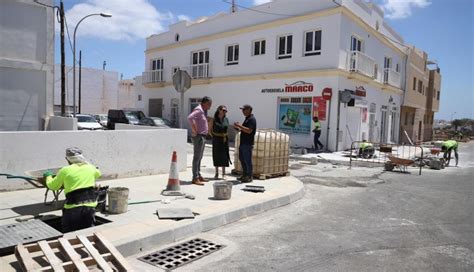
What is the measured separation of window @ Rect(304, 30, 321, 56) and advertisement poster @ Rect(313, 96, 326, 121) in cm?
248

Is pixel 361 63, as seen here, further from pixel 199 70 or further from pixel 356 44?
pixel 199 70

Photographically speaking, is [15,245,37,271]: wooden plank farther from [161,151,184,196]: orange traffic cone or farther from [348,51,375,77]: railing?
[348,51,375,77]: railing

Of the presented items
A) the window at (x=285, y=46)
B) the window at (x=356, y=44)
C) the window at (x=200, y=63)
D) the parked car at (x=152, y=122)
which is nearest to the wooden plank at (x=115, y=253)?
the window at (x=285, y=46)

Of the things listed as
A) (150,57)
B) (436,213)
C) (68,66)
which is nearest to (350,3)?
(436,213)

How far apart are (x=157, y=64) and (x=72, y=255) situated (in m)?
29.8

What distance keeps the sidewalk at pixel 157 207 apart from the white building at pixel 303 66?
1169 cm

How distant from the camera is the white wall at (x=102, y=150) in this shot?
23.0 feet

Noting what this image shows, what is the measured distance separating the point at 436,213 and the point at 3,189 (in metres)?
8.23

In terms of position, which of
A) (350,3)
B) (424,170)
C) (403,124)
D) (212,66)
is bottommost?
(424,170)

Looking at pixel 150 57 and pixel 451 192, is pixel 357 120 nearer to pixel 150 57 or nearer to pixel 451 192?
pixel 451 192

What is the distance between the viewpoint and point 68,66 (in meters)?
55.0

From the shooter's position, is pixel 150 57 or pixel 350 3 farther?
pixel 150 57

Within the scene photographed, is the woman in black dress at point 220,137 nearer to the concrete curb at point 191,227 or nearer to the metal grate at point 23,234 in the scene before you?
the concrete curb at point 191,227

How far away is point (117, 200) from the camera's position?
591cm
